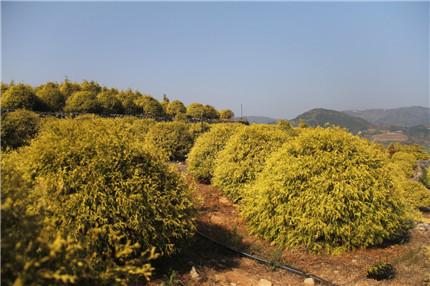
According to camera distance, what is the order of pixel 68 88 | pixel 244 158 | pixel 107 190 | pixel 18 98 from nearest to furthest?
1. pixel 107 190
2. pixel 244 158
3. pixel 18 98
4. pixel 68 88

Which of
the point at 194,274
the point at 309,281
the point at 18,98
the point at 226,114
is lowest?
the point at 309,281

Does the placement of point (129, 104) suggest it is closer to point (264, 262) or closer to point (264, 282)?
point (264, 262)

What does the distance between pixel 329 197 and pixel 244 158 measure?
3.86 meters

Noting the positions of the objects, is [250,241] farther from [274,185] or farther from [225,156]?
[225,156]

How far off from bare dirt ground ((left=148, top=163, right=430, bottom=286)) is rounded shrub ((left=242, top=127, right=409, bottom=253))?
11.0 inches

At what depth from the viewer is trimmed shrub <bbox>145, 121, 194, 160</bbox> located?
16955mm

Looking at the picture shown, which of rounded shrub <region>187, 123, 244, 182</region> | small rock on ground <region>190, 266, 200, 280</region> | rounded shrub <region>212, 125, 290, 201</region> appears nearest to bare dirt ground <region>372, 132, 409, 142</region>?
Result: rounded shrub <region>187, 123, 244, 182</region>

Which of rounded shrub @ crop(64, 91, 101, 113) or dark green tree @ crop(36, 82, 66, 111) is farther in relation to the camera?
rounded shrub @ crop(64, 91, 101, 113)

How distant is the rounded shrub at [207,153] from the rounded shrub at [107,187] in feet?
22.0

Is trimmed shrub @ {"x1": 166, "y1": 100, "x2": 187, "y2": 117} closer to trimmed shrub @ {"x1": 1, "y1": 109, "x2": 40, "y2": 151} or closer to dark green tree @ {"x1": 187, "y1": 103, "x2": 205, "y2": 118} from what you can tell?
dark green tree @ {"x1": 187, "y1": 103, "x2": 205, "y2": 118}

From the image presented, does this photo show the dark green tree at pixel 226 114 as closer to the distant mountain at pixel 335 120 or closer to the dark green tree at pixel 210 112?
the dark green tree at pixel 210 112

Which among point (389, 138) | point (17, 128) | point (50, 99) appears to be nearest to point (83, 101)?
point (50, 99)

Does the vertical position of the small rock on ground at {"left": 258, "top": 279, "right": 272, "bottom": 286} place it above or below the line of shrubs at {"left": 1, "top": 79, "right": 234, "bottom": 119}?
below

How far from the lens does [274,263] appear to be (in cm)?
550
